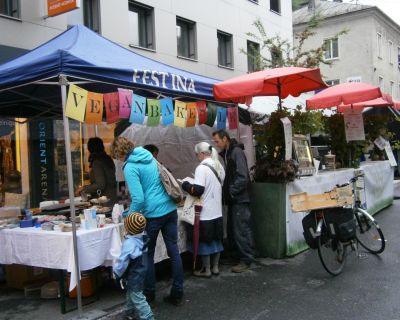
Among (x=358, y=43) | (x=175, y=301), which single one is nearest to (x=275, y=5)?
(x=358, y=43)

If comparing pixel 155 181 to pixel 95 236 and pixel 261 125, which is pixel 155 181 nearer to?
pixel 95 236

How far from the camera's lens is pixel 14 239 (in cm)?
500

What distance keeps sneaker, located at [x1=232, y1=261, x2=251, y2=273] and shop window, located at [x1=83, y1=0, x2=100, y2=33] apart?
749 centimetres

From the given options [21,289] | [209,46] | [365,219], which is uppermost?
[209,46]

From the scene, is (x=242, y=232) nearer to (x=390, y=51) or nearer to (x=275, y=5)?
(x=275, y=5)

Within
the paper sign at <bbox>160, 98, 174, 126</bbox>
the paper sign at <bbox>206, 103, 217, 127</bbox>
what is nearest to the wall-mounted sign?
the paper sign at <bbox>206, 103, 217, 127</bbox>

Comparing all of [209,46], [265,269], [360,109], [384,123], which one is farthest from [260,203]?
[209,46]

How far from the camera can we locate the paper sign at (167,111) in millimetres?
6078

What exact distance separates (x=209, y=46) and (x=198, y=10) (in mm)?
1171

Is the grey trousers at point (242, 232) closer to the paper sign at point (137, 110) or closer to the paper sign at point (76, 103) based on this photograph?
the paper sign at point (137, 110)

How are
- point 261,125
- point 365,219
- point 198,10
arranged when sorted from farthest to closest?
point 198,10, point 261,125, point 365,219

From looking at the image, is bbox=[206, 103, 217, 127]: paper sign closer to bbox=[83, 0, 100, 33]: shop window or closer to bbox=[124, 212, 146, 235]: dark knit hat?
bbox=[124, 212, 146, 235]: dark knit hat

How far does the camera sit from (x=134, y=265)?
4117 mm

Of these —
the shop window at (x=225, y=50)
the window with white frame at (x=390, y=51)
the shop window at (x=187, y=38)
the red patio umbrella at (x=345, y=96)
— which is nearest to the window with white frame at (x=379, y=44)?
the window with white frame at (x=390, y=51)
